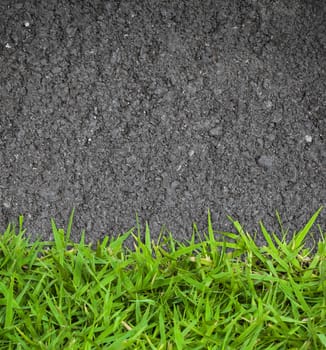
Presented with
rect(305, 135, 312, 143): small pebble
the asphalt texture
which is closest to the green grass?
the asphalt texture

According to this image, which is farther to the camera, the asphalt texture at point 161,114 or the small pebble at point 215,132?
the small pebble at point 215,132

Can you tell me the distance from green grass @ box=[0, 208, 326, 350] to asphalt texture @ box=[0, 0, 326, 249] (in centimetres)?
10

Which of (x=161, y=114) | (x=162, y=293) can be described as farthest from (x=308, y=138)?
(x=162, y=293)

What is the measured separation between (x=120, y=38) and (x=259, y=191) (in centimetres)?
80

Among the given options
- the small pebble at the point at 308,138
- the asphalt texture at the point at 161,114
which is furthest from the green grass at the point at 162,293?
the small pebble at the point at 308,138

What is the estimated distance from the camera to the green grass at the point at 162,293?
85.9 inches

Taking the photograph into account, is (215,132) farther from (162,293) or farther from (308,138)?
(162,293)

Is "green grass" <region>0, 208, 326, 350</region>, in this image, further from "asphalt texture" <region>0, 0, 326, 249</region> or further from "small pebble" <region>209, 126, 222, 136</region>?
"small pebble" <region>209, 126, 222, 136</region>

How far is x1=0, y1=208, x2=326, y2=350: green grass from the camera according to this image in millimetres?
2182

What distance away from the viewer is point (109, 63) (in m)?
2.71

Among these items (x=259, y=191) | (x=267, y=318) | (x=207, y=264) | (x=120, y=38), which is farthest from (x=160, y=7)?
(x=267, y=318)

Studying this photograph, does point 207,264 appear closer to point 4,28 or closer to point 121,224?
point 121,224

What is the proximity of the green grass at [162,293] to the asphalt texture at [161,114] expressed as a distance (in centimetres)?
10

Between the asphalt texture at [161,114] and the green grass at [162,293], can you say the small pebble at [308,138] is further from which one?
the green grass at [162,293]
